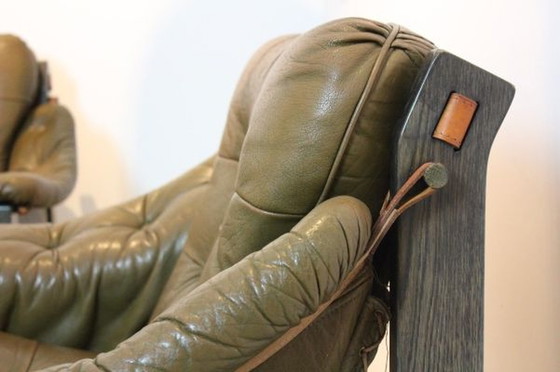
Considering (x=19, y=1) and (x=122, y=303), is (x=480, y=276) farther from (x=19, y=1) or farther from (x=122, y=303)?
(x=19, y=1)

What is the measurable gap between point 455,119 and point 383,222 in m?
0.14

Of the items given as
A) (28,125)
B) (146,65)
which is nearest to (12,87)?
(28,125)

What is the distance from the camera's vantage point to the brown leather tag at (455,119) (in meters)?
0.64

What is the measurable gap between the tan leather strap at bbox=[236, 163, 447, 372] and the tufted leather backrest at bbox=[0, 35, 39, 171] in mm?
1563

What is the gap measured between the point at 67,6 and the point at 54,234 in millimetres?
1214

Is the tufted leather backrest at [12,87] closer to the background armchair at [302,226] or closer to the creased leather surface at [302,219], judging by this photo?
the background armchair at [302,226]

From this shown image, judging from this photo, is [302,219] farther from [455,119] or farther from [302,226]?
[455,119]

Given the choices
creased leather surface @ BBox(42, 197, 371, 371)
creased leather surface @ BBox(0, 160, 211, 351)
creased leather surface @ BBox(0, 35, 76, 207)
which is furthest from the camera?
creased leather surface @ BBox(0, 35, 76, 207)

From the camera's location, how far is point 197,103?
2033mm

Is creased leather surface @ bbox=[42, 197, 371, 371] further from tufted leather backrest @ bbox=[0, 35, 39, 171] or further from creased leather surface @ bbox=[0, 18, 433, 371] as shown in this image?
tufted leather backrest @ bbox=[0, 35, 39, 171]

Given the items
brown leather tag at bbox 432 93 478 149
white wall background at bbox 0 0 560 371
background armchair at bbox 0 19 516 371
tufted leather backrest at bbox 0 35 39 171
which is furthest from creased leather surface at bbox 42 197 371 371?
tufted leather backrest at bbox 0 35 39 171

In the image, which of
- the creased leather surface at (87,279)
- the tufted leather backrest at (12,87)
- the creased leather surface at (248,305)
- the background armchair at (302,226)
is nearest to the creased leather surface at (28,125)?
the tufted leather backrest at (12,87)

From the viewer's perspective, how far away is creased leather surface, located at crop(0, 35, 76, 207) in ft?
6.08

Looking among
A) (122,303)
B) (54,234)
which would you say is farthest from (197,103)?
(122,303)
